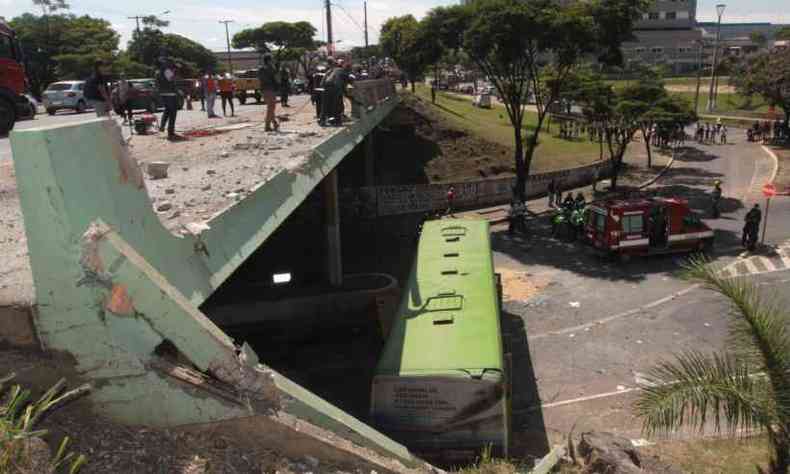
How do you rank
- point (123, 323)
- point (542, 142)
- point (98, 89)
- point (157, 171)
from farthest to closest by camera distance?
point (542, 142) < point (98, 89) < point (157, 171) < point (123, 323)

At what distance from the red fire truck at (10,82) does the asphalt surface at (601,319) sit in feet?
49.6

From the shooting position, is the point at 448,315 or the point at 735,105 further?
the point at 735,105

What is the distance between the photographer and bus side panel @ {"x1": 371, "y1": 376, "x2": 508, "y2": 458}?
28.9 ft

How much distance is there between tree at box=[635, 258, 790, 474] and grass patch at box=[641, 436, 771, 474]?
2593 millimetres

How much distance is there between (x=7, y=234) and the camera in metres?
6.10

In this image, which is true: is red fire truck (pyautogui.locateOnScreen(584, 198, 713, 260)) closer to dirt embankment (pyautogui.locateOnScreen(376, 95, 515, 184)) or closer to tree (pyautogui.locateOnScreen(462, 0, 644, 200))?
tree (pyautogui.locateOnScreen(462, 0, 644, 200))

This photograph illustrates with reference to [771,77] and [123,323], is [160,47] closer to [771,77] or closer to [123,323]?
[771,77]

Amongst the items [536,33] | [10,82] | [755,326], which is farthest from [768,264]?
[10,82]

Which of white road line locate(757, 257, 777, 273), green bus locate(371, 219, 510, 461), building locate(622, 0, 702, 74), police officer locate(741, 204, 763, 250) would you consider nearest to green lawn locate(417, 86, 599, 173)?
police officer locate(741, 204, 763, 250)

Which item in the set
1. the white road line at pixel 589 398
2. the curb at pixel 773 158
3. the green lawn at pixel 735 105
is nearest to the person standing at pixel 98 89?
the white road line at pixel 589 398

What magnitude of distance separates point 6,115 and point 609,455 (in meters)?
18.0

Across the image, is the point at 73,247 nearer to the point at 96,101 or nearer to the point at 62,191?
the point at 62,191

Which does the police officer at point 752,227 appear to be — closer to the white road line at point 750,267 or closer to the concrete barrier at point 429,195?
the white road line at point 750,267

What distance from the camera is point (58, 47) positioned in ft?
187
